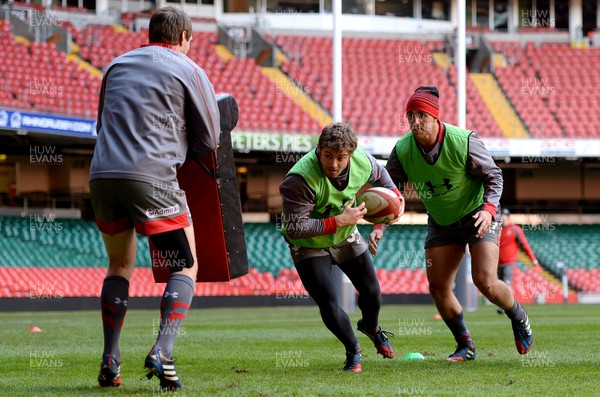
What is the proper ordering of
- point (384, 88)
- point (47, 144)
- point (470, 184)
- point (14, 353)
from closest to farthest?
point (470, 184)
point (14, 353)
point (47, 144)
point (384, 88)

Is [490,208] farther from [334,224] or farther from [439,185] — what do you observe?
[334,224]

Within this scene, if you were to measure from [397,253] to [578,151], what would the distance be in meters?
6.43

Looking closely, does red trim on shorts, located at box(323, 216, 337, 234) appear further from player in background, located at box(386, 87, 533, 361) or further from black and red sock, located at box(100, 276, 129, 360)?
black and red sock, located at box(100, 276, 129, 360)

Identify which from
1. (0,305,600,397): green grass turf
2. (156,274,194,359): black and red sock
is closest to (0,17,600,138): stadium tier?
(0,305,600,397): green grass turf

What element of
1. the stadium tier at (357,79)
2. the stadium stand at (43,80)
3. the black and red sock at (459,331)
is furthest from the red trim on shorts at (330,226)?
the stadium tier at (357,79)

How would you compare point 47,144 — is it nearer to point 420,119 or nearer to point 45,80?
point 45,80

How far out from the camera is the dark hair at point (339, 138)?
6422 mm

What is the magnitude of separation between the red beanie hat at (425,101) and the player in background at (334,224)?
532 millimetres

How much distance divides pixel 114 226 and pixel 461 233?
10.5 feet

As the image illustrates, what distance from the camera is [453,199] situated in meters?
7.78

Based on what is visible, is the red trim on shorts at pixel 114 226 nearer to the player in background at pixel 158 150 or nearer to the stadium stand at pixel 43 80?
the player in background at pixel 158 150

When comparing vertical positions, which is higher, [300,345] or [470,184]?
[470,184]

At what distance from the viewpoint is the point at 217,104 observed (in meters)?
5.94

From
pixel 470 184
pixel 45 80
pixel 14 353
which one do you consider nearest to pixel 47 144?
pixel 45 80
